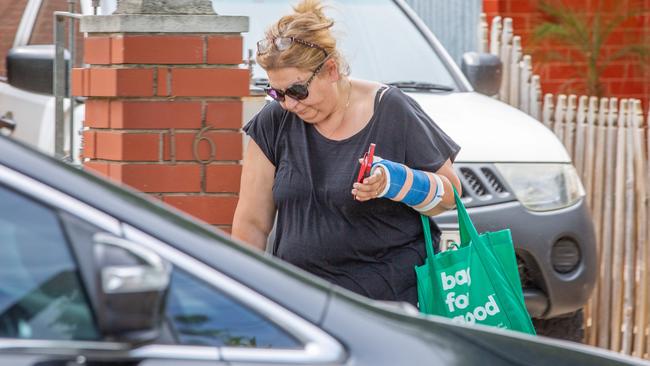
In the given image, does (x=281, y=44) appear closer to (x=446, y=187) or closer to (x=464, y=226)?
(x=446, y=187)

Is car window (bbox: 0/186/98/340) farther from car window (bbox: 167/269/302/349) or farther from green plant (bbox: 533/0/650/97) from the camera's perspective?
green plant (bbox: 533/0/650/97)

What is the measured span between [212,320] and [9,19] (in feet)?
21.0

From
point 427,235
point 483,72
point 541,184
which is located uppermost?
point 483,72

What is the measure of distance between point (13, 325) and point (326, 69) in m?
1.68

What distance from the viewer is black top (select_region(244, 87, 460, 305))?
400 cm

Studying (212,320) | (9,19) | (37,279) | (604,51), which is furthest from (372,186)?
(604,51)

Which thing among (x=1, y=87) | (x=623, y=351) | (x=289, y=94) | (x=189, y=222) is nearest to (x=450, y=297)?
(x=289, y=94)

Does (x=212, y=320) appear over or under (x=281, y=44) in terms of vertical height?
under

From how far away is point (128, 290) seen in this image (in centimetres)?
242

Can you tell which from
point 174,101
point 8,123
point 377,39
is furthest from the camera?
point 377,39

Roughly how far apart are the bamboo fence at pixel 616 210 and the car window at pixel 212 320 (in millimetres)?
4796

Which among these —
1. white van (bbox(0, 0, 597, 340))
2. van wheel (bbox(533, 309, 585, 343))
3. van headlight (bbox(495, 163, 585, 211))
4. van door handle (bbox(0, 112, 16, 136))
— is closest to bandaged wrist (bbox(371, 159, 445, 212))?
white van (bbox(0, 0, 597, 340))

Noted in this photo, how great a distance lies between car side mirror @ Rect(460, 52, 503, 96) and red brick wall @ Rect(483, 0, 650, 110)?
5248 mm

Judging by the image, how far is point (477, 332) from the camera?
116 inches
